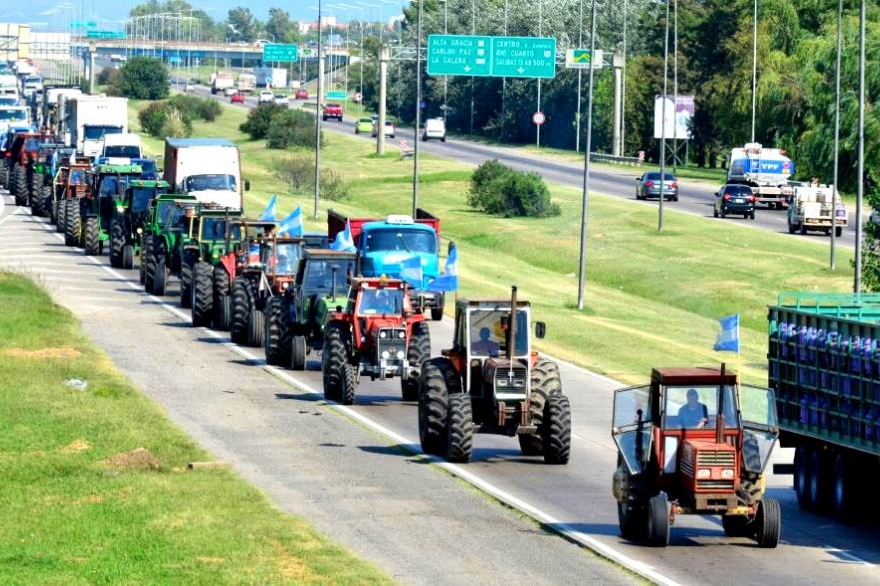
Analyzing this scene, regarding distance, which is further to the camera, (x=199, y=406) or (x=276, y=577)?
(x=199, y=406)

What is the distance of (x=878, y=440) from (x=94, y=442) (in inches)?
436

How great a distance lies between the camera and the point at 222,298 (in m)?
42.0

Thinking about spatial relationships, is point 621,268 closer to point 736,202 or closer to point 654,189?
point 736,202

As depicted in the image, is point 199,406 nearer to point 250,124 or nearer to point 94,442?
point 94,442

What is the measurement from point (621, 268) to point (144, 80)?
106 m

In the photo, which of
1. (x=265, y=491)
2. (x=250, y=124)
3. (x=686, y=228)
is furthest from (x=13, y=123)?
(x=265, y=491)

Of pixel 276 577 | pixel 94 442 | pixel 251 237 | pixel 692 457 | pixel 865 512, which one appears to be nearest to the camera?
pixel 276 577

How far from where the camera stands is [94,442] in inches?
1012

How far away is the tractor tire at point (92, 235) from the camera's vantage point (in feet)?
189

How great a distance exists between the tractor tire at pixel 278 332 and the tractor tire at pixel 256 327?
253 centimetres

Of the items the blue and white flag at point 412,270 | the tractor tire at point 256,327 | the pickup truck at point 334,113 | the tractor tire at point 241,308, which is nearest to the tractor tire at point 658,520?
the tractor tire at point 256,327

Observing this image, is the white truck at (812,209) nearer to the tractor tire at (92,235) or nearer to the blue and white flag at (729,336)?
the tractor tire at (92,235)

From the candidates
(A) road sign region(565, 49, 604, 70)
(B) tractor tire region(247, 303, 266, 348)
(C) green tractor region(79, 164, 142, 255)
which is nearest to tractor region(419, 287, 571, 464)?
(B) tractor tire region(247, 303, 266, 348)

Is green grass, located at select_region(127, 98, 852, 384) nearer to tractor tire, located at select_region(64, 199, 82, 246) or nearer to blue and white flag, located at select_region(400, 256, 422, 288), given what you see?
blue and white flag, located at select_region(400, 256, 422, 288)
